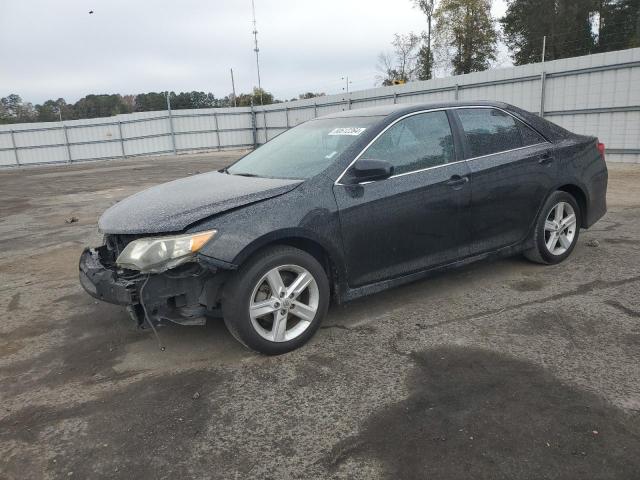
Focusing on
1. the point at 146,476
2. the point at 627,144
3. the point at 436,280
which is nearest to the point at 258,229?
the point at 146,476

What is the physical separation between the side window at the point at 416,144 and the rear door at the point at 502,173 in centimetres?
21

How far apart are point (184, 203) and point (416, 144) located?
1.85 metres

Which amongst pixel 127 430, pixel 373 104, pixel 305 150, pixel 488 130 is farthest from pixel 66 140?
pixel 127 430

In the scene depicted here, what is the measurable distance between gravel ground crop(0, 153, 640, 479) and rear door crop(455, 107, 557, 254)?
1.73ft

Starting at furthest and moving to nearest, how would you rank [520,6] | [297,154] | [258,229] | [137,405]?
[520,6] → [297,154] → [258,229] → [137,405]

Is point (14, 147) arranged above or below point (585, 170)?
below

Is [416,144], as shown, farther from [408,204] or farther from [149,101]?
[149,101]

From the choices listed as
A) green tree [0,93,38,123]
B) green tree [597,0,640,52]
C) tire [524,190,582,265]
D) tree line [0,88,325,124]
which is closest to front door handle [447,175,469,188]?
tire [524,190,582,265]

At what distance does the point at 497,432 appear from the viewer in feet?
8.34

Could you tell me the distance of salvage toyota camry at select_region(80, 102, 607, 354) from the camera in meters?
3.22

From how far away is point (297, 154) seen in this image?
14.0ft

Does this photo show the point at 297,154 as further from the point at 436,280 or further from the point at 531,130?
the point at 531,130

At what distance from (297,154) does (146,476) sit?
2667 mm

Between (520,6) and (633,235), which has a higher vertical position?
(520,6)
